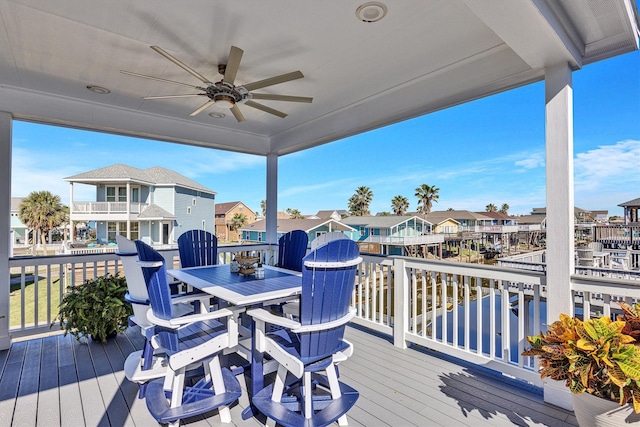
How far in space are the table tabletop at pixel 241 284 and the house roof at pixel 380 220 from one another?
1508mm

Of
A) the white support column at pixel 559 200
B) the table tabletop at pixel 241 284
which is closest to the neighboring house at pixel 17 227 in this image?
the table tabletop at pixel 241 284

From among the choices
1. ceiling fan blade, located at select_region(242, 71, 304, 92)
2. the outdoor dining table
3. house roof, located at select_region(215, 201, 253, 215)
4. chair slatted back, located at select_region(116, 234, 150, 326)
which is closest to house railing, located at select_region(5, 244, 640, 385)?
the outdoor dining table

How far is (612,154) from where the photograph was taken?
2572 mm

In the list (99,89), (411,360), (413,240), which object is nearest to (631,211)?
(413,240)

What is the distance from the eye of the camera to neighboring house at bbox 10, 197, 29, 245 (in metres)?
3.58

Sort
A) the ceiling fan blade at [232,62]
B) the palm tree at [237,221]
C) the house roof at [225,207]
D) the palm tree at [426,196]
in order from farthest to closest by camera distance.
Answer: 1. the house roof at [225,207]
2. the palm tree at [237,221]
3. the palm tree at [426,196]
4. the ceiling fan blade at [232,62]

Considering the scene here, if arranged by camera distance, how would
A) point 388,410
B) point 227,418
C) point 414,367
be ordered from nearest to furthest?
point 227,418
point 388,410
point 414,367

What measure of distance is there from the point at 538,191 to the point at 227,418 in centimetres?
303

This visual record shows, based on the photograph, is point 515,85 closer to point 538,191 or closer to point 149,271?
point 538,191

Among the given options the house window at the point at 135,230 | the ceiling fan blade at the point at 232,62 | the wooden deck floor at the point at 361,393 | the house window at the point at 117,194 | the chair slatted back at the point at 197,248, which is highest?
the ceiling fan blade at the point at 232,62

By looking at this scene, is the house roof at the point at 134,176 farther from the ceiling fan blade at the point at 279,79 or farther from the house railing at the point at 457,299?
the ceiling fan blade at the point at 279,79

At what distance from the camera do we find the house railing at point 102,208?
4.47 metres

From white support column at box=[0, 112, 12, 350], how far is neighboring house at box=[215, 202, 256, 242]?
8.53 feet

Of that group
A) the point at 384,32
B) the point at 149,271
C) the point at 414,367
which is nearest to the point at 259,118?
the point at 384,32
